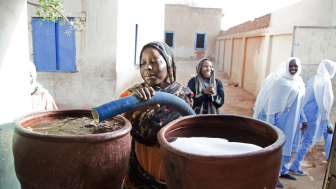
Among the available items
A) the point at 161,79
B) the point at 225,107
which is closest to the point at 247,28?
the point at 225,107

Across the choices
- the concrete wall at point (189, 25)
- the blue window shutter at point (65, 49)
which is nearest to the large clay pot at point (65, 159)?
the blue window shutter at point (65, 49)

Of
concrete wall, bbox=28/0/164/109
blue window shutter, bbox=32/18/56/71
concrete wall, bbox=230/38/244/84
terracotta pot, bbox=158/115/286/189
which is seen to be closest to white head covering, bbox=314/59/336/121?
terracotta pot, bbox=158/115/286/189

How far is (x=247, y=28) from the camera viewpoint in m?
11.8

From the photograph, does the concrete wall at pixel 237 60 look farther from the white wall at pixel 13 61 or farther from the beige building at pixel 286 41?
the white wall at pixel 13 61

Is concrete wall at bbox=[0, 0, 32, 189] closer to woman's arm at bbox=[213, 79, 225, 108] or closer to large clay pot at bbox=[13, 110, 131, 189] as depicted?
large clay pot at bbox=[13, 110, 131, 189]

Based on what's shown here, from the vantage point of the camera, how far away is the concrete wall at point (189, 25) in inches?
797

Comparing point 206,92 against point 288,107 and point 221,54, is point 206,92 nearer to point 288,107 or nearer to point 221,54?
point 288,107

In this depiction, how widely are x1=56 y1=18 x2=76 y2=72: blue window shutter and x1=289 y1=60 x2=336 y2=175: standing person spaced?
4952mm

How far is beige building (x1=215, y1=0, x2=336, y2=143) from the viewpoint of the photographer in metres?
5.12

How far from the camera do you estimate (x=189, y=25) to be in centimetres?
2047

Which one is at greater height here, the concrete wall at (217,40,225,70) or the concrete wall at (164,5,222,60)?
the concrete wall at (164,5,222,60)

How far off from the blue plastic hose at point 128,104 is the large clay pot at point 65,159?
0.11 meters

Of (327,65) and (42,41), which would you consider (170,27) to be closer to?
(42,41)

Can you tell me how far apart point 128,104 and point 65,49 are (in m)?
5.24
